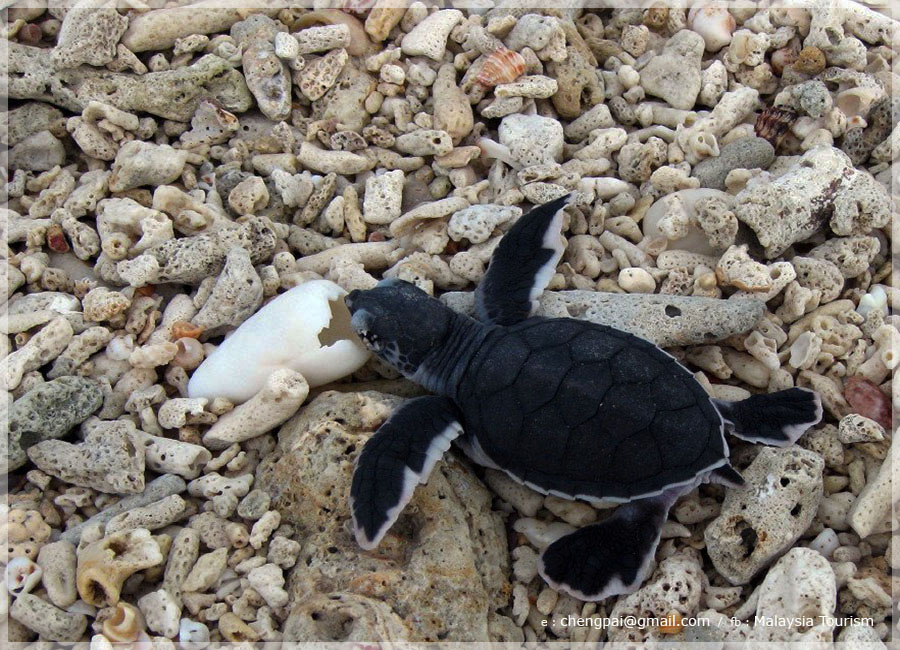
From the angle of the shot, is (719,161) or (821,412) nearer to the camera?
(821,412)

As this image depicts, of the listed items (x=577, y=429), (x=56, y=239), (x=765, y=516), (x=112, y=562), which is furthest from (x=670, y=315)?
(x=56, y=239)

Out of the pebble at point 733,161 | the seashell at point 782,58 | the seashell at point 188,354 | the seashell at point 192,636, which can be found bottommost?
the seashell at point 192,636

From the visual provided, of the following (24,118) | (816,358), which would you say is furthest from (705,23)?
(24,118)

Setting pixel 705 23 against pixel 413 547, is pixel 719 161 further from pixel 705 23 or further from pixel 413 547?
pixel 413 547

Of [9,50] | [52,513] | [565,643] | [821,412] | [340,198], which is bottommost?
[565,643]

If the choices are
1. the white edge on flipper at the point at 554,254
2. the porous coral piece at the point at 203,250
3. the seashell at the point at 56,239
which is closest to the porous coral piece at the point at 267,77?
the porous coral piece at the point at 203,250

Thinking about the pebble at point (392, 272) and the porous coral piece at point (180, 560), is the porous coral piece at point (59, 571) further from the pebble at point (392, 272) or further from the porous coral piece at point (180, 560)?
the porous coral piece at point (180, 560)

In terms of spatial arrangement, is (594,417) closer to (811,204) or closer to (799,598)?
(799,598)
